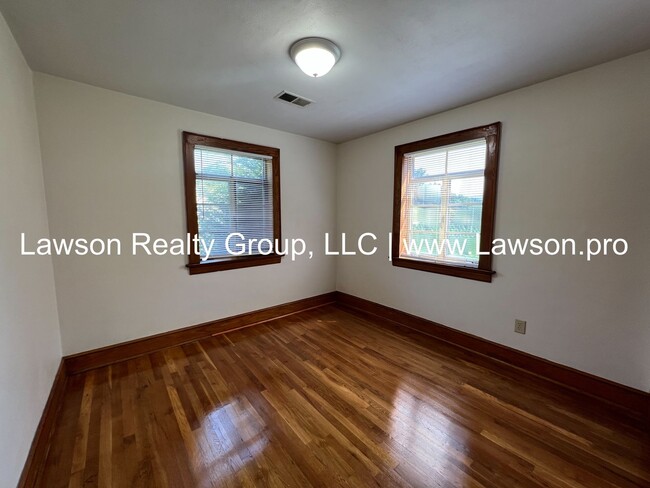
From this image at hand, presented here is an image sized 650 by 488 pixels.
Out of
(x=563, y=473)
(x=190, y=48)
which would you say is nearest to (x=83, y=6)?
(x=190, y=48)

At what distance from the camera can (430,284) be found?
3096 millimetres

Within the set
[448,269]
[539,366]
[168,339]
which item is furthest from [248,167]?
[539,366]

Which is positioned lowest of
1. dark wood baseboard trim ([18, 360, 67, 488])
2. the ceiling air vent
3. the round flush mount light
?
dark wood baseboard trim ([18, 360, 67, 488])

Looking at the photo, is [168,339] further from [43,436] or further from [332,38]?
[332,38]

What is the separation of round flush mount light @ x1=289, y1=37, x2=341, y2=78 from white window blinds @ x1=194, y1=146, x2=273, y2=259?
1607 millimetres

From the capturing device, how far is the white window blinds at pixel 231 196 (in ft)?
9.74

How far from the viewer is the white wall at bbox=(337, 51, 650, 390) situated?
1.87m

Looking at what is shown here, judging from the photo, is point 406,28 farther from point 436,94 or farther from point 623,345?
point 623,345

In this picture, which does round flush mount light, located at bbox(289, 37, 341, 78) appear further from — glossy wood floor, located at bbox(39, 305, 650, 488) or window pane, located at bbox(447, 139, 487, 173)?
glossy wood floor, located at bbox(39, 305, 650, 488)

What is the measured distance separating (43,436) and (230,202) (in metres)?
2.34

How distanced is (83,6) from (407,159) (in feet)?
9.74

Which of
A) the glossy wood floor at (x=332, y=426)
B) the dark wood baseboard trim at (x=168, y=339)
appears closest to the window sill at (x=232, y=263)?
the dark wood baseboard trim at (x=168, y=339)

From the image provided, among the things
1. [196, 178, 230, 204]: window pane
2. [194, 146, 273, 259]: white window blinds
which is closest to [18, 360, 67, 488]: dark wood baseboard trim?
[194, 146, 273, 259]: white window blinds

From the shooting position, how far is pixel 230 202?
10.4ft
